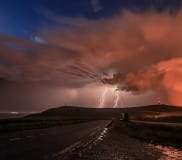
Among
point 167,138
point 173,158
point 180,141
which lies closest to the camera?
point 173,158

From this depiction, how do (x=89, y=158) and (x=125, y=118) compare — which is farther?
(x=125, y=118)

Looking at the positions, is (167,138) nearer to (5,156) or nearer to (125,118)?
(5,156)

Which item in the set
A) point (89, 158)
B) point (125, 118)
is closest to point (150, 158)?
point (89, 158)

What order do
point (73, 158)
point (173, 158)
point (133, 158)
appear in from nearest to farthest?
point (73, 158) → point (133, 158) → point (173, 158)

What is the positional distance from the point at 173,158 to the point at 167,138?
57.6ft

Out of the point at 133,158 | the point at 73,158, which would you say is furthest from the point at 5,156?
the point at 133,158

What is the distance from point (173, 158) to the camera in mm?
18188

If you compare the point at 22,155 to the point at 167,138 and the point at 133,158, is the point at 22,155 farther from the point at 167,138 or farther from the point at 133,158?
the point at 167,138

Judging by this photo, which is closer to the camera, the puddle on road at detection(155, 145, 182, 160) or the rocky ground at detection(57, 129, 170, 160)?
Answer: the rocky ground at detection(57, 129, 170, 160)

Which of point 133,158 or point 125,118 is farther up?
point 125,118

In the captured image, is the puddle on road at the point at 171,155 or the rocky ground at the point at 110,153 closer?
the rocky ground at the point at 110,153

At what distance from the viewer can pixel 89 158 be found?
628 inches

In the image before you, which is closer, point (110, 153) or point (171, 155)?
point (110, 153)

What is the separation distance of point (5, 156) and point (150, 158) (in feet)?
24.1
